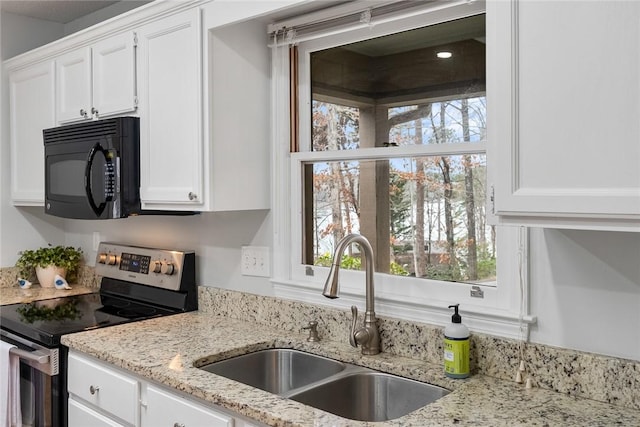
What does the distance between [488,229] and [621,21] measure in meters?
0.78

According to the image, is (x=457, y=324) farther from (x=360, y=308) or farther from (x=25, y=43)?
(x=25, y=43)

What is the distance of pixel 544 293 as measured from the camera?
5.44 ft

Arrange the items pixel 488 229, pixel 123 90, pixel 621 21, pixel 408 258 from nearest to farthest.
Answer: pixel 621 21
pixel 488 229
pixel 408 258
pixel 123 90

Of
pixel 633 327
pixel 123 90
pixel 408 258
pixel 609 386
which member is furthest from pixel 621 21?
pixel 123 90

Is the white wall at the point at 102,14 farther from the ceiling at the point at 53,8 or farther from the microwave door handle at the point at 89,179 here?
the microwave door handle at the point at 89,179

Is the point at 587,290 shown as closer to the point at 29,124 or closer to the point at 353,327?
the point at 353,327

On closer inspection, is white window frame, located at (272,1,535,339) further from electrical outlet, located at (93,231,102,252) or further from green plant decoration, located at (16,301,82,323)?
electrical outlet, located at (93,231,102,252)

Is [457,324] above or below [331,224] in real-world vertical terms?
below

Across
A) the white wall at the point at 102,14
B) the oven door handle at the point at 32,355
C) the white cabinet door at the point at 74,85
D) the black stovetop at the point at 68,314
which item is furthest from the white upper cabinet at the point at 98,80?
the oven door handle at the point at 32,355

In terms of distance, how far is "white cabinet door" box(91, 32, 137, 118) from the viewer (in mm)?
2477

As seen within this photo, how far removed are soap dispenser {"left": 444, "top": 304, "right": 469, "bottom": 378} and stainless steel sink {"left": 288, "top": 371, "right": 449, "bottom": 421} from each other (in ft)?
0.31

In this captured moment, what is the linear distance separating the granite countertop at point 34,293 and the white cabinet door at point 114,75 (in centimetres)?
101

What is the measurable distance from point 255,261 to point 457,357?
1022 mm

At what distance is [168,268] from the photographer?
266 centimetres
